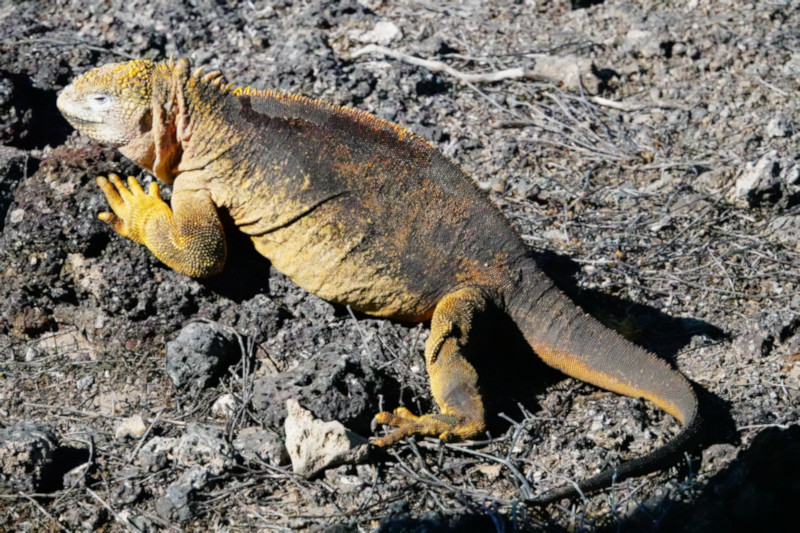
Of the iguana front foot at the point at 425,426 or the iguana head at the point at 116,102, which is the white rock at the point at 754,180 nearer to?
the iguana front foot at the point at 425,426

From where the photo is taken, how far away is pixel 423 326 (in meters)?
4.30

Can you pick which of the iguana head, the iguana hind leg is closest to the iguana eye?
the iguana head

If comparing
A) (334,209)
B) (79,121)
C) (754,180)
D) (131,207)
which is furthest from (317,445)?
(754,180)

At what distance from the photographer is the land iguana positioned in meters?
4.00

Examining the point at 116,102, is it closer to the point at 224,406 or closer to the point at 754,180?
the point at 224,406

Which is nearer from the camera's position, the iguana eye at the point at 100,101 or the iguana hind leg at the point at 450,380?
the iguana hind leg at the point at 450,380

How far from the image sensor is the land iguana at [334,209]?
4000 mm

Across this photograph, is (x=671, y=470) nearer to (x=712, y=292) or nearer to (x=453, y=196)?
(x=712, y=292)

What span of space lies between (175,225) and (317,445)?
1499mm

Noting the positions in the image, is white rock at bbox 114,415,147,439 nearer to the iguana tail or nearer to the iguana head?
the iguana head

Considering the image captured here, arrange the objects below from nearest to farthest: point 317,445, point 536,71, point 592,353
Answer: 1. point 317,445
2. point 592,353
3. point 536,71

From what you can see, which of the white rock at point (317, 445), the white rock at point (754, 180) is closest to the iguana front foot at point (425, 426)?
the white rock at point (317, 445)

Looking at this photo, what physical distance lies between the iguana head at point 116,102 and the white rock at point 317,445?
1.93 meters

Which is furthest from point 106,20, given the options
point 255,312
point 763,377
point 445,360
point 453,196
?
point 763,377
